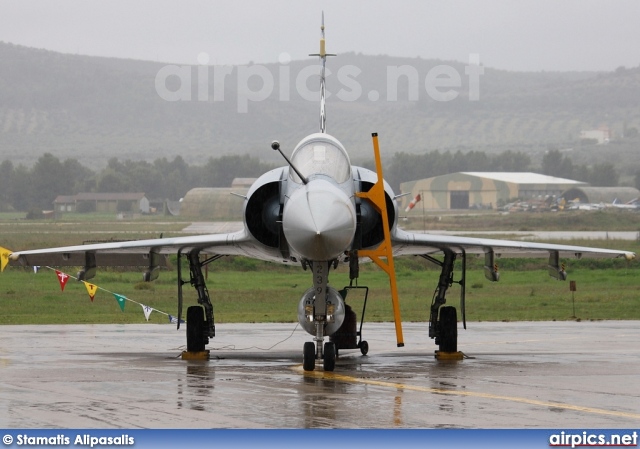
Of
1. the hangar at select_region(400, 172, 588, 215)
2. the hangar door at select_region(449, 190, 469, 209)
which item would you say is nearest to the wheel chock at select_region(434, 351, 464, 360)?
the hangar at select_region(400, 172, 588, 215)

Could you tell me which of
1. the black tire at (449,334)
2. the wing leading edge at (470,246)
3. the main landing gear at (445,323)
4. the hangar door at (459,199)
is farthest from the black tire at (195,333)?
the hangar door at (459,199)

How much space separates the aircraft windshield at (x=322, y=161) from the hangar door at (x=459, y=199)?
341 feet

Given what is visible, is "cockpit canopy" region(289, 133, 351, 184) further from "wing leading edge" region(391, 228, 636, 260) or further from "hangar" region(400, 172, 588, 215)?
"hangar" region(400, 172, 588, 215)

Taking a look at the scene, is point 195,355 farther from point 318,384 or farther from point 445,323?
point 318,384

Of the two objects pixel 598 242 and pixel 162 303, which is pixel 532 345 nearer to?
pixel 162 303

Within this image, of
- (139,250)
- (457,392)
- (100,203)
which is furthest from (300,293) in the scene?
(100,203)

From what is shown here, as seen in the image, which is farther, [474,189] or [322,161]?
[474,189]

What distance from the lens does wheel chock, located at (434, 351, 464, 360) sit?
732 inches

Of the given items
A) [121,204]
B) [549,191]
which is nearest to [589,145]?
[549,191]

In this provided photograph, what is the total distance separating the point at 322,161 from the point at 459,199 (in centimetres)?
10550

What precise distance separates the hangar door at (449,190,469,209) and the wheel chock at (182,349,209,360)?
101834mm

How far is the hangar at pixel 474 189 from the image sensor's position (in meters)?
119

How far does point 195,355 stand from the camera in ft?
61.9

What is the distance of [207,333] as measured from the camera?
1925 centimetres
